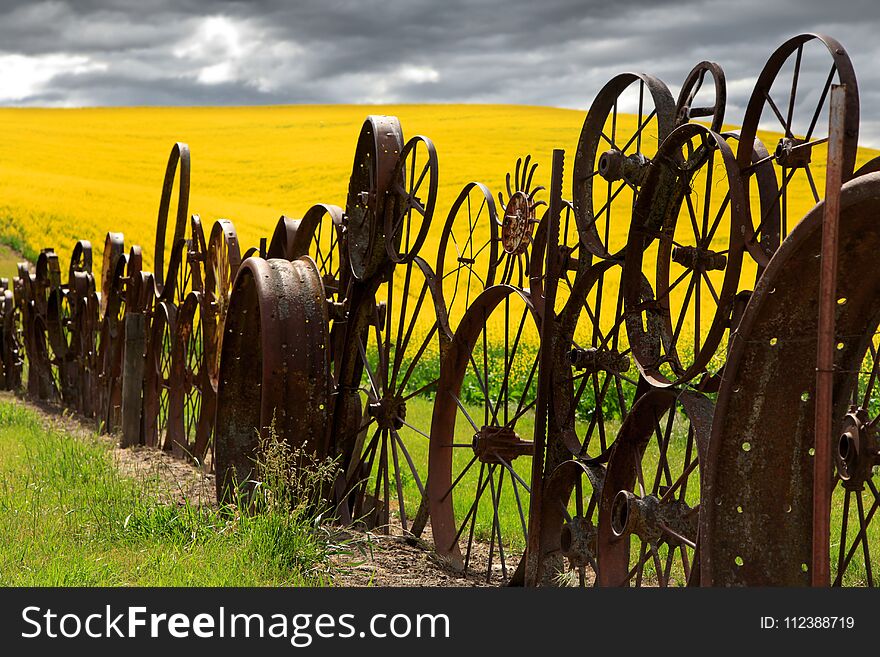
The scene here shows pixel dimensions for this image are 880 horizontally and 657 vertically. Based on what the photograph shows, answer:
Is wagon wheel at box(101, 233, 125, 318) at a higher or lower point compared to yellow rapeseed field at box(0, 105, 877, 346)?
lower

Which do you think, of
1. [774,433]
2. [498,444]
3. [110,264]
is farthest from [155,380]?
[774,433]

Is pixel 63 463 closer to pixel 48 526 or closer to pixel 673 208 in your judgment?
pixel 48 526

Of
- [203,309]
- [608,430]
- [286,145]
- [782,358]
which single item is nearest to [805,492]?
[782,358]

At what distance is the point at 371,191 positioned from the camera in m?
6.05

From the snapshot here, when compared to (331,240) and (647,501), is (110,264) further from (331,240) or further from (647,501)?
(647,501)

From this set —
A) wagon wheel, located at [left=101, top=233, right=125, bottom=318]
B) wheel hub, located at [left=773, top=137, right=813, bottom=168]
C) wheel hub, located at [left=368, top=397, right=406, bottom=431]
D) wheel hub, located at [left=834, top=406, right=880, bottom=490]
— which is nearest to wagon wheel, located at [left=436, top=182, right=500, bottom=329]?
wheel hub, located at [left=368, top=397, right=406, bottom=431]

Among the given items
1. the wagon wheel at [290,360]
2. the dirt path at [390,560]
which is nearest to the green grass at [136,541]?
the dirt path at [390,560]

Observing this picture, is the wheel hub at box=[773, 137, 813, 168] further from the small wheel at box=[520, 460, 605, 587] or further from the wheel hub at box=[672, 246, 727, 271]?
the small wheel at box=[520, 460, 605, 587]

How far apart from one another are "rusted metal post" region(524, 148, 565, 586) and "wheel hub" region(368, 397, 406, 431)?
1.60 meters

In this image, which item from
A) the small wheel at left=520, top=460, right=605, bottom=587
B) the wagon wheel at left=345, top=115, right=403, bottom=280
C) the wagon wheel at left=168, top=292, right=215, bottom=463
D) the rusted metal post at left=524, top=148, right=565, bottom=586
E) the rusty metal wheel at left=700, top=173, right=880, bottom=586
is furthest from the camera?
the wagon wheel at left=168, top=292, right=215, bottom=463

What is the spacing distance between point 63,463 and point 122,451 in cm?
210

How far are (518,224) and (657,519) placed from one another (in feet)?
5.78

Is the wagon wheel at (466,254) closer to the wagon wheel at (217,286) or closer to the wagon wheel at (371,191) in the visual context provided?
the wagon wheel at (371,191)

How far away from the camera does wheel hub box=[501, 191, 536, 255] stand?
488cm
